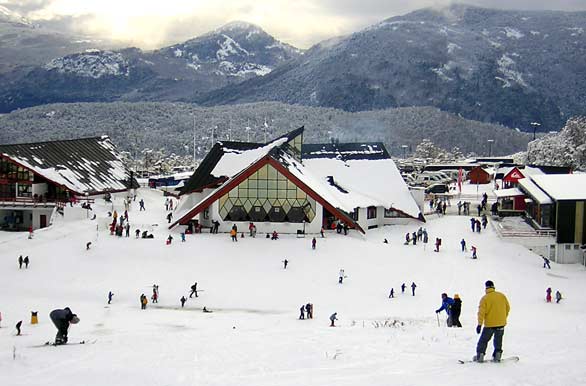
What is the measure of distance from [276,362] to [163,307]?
48.4 ft

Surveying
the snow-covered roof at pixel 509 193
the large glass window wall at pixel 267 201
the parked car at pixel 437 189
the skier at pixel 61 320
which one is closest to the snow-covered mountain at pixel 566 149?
the parked car at pixel 437 189

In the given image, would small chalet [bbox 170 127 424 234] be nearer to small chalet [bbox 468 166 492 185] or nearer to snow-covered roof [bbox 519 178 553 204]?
snow-covered roof [bbox 519 178 553 204]

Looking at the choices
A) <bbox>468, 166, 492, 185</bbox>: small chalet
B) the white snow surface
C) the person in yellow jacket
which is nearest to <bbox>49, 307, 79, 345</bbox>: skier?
the white snow surface

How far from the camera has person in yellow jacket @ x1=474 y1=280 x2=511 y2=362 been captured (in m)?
12.8

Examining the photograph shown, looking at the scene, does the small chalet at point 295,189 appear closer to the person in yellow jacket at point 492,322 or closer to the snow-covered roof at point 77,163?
the snow-covered roof at point 77,163

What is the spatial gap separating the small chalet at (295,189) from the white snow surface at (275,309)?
74.9 inches

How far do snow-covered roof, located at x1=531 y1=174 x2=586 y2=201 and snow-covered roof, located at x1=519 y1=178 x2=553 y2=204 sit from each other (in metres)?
0.26

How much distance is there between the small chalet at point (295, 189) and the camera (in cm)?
4056

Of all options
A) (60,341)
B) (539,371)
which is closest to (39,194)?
(60,341)

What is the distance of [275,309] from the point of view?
27.9m

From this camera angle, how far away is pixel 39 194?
4991cm

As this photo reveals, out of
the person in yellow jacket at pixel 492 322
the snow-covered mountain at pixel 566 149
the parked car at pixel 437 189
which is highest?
the snow-covered mountain at pixel 566 149

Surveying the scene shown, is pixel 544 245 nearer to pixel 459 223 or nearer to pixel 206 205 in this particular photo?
pixel 459 223

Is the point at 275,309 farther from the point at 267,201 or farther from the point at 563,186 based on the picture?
the point at 563,186
